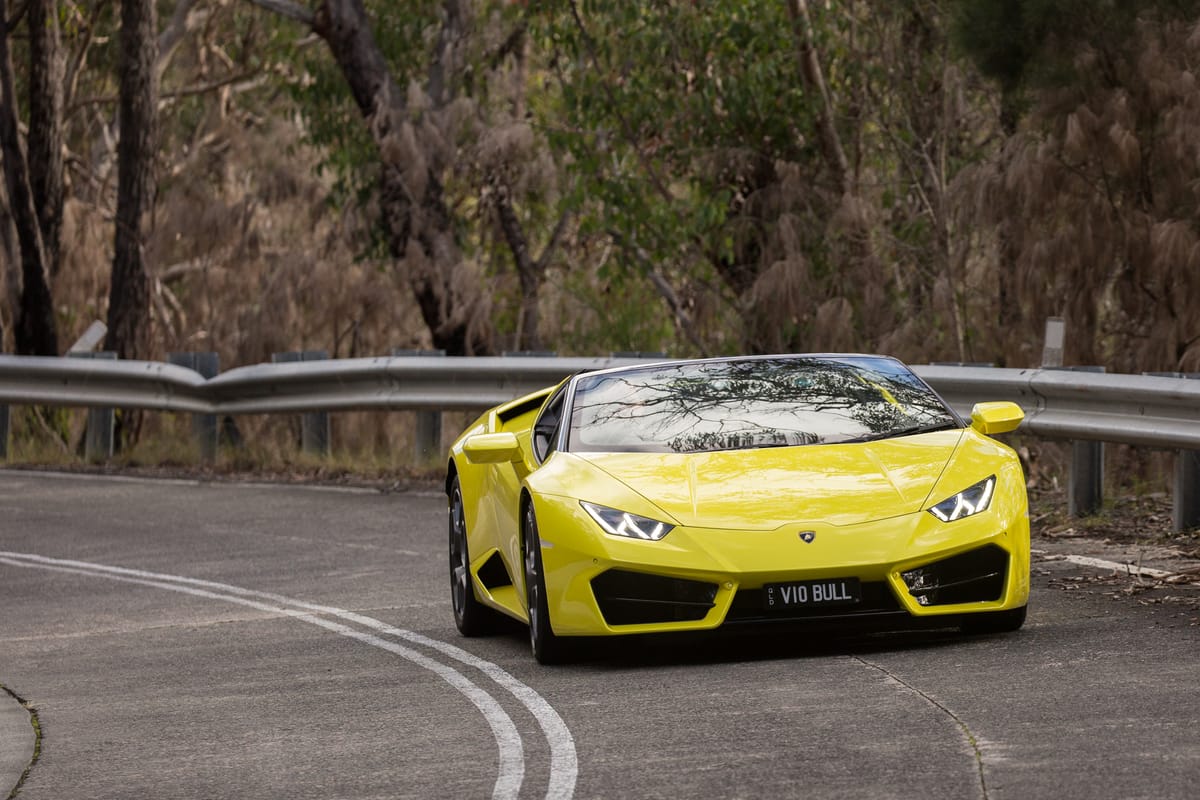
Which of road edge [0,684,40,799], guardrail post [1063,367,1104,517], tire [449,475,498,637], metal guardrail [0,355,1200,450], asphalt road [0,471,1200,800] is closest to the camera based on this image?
asphalt road [0,471,1200,800]

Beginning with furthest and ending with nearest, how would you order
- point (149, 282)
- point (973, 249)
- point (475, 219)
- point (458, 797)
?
1. point (475, 219)
2. point (149, 282)
3. point (973, 249)
4. point (458, 797)

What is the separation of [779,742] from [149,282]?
18.8 m

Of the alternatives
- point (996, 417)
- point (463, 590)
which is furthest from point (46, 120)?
point (996, 417)

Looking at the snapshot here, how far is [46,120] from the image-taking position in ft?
84.5

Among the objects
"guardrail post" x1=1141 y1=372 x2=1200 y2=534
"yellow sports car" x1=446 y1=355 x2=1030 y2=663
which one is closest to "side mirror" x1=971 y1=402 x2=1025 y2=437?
"yellow sports car" x1=446 y1=355 x2=1030 y2=663

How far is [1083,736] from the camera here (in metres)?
6.69

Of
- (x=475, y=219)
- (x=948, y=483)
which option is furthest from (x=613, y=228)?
(x=948, y=483)

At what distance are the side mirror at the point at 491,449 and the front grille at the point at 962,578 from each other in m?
1.98

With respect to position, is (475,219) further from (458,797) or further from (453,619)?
(458,797)

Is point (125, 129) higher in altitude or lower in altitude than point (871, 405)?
higher

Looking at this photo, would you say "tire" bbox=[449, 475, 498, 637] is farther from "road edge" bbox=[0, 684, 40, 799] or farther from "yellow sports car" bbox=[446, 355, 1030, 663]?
"road edge" bbox=[0, 684, 40, 799]

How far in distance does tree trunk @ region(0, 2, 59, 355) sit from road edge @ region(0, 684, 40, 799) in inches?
629

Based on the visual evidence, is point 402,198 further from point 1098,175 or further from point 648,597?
point 648,597

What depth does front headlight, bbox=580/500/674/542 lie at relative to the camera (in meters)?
8.59
